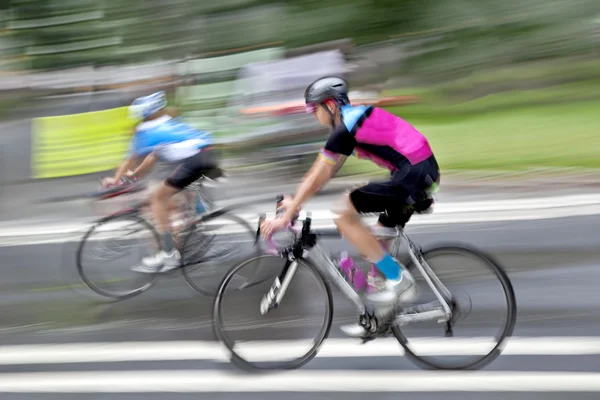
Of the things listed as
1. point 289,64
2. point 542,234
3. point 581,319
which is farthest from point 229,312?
point 289,64

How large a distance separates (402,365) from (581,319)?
58.8 inches

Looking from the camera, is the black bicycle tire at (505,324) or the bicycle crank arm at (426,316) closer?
the black bicycle tire at (505,324)

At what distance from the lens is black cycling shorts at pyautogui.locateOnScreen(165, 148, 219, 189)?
6.27m

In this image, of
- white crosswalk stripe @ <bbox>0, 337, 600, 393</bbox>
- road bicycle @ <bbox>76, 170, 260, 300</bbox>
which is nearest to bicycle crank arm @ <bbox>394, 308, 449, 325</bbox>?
white crosswalk stripe @ <bbox>0, 337, 600, 393</bbox>

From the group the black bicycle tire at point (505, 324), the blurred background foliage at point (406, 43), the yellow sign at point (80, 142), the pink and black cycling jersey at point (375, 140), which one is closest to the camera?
the pink and black cycling jersey at point (375, 140)

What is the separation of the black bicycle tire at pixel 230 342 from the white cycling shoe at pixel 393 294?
0.79 ft

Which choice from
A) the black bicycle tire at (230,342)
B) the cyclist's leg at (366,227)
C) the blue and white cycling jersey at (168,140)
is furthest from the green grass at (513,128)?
the cyclist's leg at (366,227)

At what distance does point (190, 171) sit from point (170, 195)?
0.28 m

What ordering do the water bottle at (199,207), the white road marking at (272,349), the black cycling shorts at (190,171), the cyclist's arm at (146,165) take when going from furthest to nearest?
the water bottle at (199,207), the cyclist's arm at (146,165), the black cycling shorts at (190,171), the white road marking at (272,349)

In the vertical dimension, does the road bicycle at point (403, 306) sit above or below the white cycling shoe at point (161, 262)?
above

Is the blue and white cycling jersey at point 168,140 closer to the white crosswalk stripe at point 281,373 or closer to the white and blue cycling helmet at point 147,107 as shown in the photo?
the white and blue cycling helmet at point 147,107

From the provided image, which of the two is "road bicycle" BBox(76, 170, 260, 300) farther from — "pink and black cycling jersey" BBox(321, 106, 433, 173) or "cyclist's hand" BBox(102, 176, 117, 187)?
"pink and black cycling jersey" BBox(321, 106, 433, 173)

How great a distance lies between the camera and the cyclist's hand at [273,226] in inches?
172

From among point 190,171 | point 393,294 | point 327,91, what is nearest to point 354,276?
point 393,294
